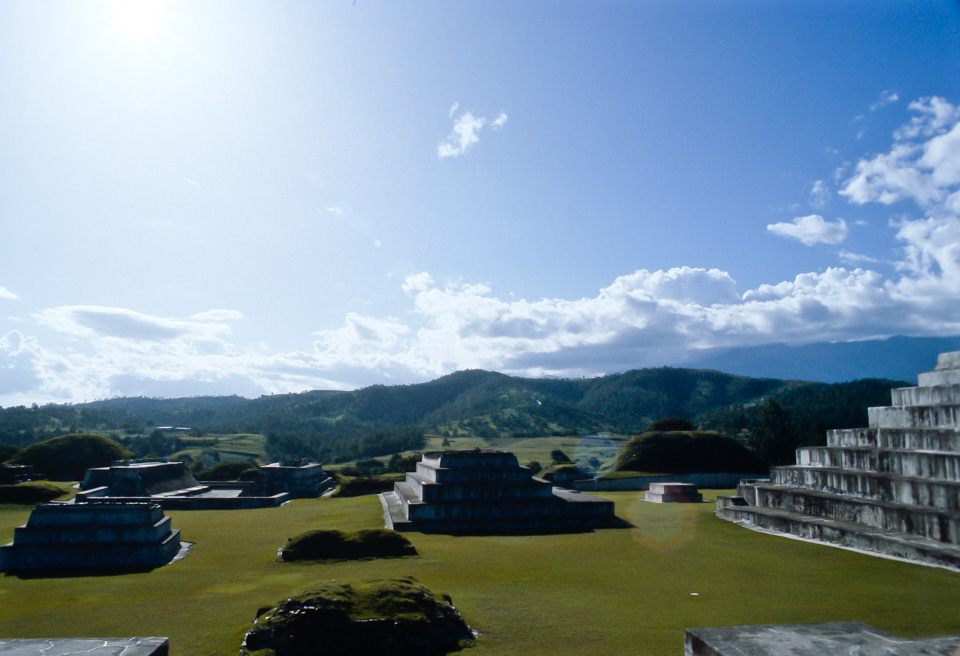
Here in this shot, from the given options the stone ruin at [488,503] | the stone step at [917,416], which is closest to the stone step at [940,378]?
the stone step at [917,416]

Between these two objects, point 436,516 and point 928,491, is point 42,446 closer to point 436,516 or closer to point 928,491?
point 436,516

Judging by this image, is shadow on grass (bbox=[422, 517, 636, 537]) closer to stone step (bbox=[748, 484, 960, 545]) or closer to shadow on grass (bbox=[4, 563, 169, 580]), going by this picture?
stone step (bbox=[748, 484, 960, 545])

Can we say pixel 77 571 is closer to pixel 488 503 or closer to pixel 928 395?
pixel 488 503

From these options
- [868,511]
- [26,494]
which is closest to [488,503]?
[868,511]

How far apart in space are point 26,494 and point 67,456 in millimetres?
18601

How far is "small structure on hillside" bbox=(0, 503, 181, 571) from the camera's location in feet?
48.4

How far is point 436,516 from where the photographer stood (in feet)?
71.1

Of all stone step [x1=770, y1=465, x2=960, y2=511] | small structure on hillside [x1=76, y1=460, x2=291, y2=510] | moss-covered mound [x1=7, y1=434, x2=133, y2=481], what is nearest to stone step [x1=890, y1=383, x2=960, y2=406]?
stone step [x1=770, y1=465, x2=960, y2=511]

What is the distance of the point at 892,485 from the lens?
14.2 meters

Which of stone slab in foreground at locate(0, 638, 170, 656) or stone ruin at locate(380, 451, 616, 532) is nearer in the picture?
stone slab in foreground at locate(0, 638, 170, 656)

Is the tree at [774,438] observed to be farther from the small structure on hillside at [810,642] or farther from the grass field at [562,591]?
the small structure on hillside at [810,642]

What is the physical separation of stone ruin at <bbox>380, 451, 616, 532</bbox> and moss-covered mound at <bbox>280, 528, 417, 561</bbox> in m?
5.90

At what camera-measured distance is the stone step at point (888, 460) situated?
42.8 ft

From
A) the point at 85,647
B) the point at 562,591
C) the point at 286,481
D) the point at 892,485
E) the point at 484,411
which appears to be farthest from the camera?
the point at 484,411
